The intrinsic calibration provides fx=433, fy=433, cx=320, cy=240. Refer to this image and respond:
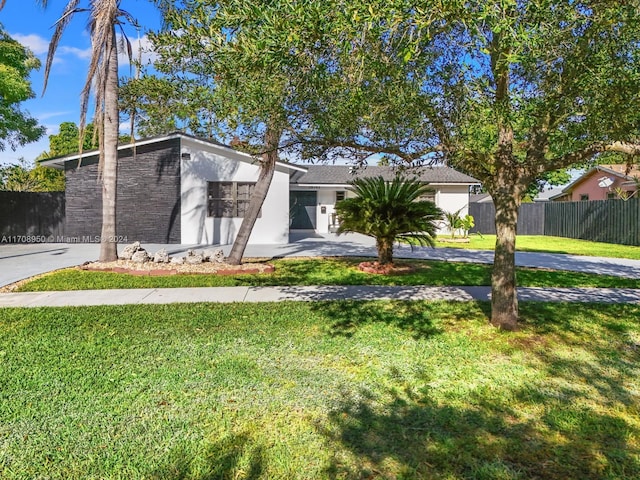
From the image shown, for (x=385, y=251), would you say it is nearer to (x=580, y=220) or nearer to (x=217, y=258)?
(x=217, y=258)

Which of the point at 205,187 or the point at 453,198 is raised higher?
the point at 453,198

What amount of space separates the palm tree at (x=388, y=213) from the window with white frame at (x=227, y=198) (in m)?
7.17

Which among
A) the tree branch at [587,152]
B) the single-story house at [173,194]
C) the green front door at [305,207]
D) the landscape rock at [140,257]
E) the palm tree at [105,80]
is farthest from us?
the green front door at [305,207]

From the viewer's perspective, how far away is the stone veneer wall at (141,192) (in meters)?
16.3

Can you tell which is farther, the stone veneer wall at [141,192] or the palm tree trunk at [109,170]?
the stone veneer wall at [141,192]

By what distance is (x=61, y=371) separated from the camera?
159 inches

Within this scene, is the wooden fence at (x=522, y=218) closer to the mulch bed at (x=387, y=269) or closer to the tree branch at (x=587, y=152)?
the mulch bed at (x=387, y=269)

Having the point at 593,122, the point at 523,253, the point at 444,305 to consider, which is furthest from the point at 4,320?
the point at 523,253

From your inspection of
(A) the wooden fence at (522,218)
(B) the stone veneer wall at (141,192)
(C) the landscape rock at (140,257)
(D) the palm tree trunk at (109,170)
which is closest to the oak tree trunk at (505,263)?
(C) the landscape rock at (140,257)

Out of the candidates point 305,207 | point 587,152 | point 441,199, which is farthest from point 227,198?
point 587,152

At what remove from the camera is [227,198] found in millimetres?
16547

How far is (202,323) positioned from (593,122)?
16.5ft

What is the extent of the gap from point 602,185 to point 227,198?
1710 cm

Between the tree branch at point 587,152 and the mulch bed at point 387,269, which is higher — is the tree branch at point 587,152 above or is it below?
above
